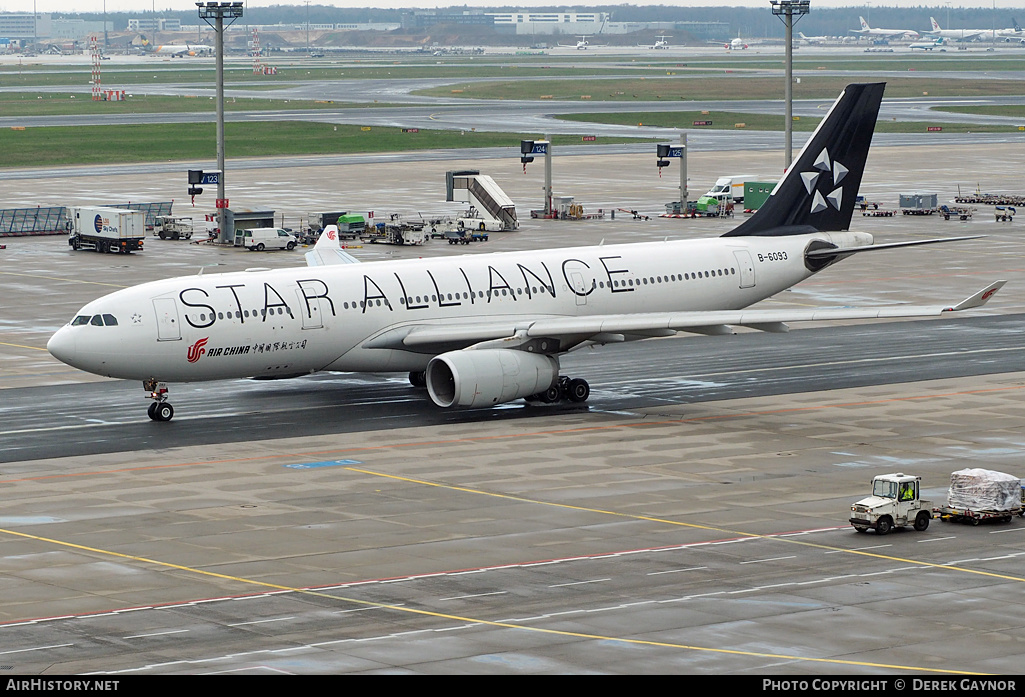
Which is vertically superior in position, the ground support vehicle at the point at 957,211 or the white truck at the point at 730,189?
the white truck at the point at 730,189

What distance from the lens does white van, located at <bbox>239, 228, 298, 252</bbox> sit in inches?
3622

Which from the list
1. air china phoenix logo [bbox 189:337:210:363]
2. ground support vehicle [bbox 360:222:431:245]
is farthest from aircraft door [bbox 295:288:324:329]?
ground support vehicle [bbox 360:222:431:245]

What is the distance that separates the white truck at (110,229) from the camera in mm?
91062

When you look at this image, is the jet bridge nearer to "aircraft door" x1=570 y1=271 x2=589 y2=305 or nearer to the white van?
the white van

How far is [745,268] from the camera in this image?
2247 inches

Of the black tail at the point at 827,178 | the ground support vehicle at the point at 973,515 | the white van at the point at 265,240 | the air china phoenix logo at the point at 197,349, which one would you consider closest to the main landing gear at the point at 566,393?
the air china phoenix logo at the point at 197,349

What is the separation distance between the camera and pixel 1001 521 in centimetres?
3603

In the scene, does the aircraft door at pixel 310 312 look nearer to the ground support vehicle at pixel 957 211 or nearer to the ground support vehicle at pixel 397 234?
the ground support vehicle at pixel 397 234

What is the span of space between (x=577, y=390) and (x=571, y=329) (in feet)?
10.3

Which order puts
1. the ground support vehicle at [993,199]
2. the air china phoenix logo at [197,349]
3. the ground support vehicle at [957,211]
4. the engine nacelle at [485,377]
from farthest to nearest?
the ground support vehicle at [993,199] < the ground support vehicle at [957,211] < the engine nacelle at [485,377] < the air china phoenix logo at [197,349]

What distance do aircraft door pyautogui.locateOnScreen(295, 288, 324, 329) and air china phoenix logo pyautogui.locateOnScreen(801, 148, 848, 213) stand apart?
20491mm

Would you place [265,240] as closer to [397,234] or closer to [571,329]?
[397,234]

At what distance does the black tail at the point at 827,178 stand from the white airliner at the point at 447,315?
4.87 ft

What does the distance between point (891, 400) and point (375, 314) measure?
56.3 feet
